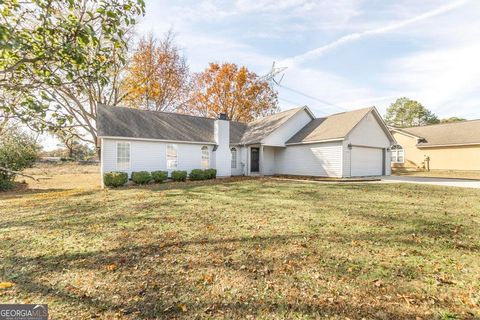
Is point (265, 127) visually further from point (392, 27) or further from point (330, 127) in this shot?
point (392, 27)

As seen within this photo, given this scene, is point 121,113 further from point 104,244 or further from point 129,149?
point 104,244

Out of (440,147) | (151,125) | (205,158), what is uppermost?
(151,125)

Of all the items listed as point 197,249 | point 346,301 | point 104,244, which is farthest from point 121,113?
point 346,301

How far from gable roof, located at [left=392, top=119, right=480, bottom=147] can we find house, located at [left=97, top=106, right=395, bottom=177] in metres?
9.13

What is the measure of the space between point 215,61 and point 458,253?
32667 mm

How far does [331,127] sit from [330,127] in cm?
11

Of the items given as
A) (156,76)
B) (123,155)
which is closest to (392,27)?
(123,155)

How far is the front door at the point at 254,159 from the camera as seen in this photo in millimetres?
20844

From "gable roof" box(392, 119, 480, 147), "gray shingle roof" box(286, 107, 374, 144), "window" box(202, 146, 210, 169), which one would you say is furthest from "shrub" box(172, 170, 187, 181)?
"gable roof" box(392, 119, 480, 147)

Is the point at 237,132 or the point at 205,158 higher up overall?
the point at 237,132

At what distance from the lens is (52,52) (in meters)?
3.46

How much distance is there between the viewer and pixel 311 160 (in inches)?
758

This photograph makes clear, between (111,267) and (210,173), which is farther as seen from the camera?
(210,173)

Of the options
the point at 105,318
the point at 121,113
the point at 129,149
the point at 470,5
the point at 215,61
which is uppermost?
the point at 215,61
